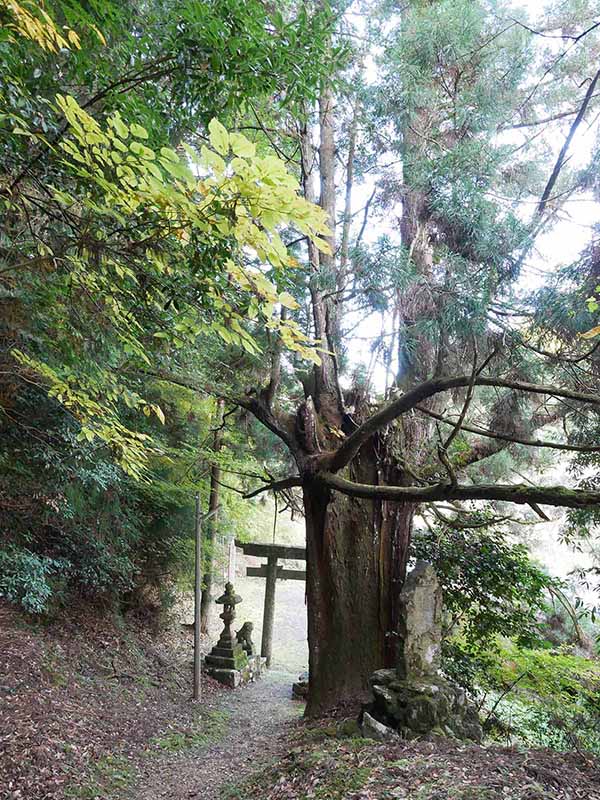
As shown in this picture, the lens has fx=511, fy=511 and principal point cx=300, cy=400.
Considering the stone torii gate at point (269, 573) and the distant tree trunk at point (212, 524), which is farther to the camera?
the stone torii gate at point (269, 573)

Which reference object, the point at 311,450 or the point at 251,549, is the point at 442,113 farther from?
the point at 251,549

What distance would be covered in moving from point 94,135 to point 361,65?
4.61 metres

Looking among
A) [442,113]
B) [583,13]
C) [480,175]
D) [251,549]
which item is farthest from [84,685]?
[583,13]


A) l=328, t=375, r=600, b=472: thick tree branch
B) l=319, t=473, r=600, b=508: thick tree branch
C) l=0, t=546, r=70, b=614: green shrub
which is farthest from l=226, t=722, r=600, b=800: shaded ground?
l=0, t=546, r=70, b=614: green shrub

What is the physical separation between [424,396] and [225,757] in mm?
3917

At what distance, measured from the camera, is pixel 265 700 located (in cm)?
735

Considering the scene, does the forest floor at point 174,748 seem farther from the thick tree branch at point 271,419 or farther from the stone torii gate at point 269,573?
the stone torii gate at point 269,573

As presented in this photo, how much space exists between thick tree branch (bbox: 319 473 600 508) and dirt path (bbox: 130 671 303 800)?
8.11 feet

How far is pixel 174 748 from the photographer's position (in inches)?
190

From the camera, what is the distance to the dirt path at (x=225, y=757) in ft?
12.8

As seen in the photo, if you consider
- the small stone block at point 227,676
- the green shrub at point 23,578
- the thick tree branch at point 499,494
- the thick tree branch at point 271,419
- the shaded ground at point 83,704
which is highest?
the thick tree branch at point 271,419

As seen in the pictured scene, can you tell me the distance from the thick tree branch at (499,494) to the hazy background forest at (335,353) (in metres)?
0.02

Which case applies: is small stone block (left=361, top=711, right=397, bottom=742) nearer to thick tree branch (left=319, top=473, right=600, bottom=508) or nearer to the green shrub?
thick tree branch (left=319, top=473, right=600, bottom=508)

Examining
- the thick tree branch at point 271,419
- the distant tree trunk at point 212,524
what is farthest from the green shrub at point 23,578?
the distant tree trunk at point 212,524
